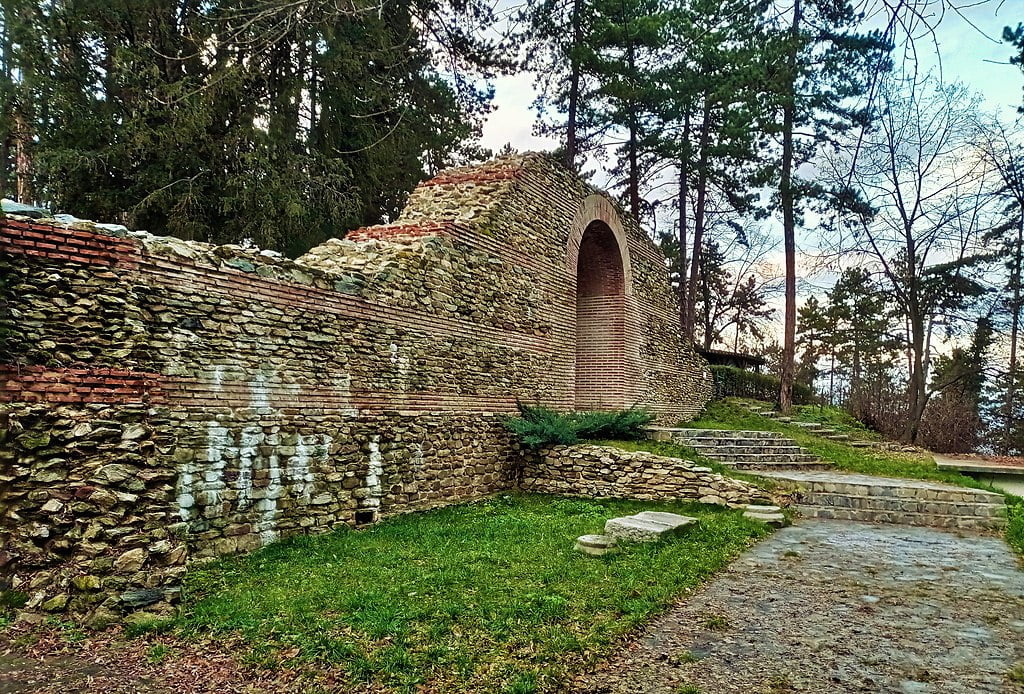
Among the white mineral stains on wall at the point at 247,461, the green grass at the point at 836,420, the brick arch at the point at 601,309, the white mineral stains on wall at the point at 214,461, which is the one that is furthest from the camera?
the green grass at the point at 836,420

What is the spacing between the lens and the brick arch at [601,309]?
13773mm

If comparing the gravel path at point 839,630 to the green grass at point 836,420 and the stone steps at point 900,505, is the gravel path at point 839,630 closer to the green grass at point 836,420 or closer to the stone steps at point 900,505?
the stone steps at point 900,505

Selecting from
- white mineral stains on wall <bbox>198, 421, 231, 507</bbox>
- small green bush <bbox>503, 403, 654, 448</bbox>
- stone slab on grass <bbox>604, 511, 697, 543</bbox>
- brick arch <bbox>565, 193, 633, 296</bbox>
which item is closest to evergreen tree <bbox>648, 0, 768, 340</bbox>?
brick arch <bbox>565, 193, 633, 296</bbox>

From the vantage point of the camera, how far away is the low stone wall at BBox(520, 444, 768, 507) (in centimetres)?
917

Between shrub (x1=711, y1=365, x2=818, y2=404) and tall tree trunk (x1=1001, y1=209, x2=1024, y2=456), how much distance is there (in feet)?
19.6

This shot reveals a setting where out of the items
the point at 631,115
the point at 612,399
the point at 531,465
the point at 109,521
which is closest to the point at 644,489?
the point at 531,465

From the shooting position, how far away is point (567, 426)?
10.6 metres

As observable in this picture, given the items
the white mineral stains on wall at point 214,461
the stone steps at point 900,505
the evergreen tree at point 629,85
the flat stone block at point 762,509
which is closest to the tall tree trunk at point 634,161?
the evergreen tree at point 629,85

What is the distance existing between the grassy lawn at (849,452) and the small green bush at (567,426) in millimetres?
3924

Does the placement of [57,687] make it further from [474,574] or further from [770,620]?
[770,620]

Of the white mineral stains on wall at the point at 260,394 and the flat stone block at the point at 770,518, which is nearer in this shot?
the white mineral stains on wall at the point at 260,394

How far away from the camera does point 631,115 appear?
20609 mm

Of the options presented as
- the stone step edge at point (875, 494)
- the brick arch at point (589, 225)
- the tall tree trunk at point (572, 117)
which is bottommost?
the stone step edge at point (875, 494)

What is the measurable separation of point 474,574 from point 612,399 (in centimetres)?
874
